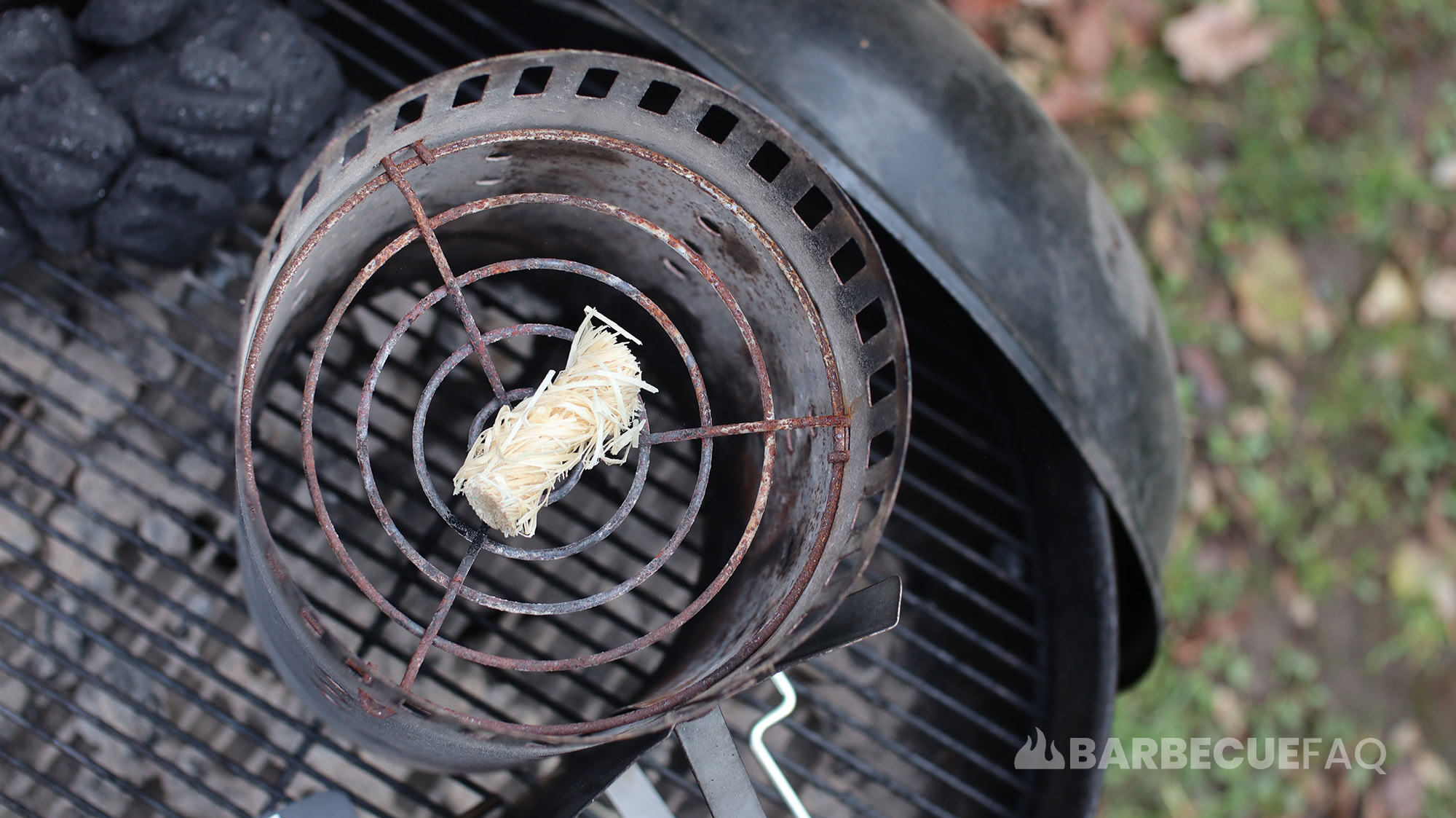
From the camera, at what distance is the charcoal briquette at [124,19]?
1.25m

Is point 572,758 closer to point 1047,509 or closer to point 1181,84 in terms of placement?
point 1047,509

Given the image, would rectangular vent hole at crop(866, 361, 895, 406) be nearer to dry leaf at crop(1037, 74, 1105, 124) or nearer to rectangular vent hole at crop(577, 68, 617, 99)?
rectangular vent hole at crop(577, 68, 617, 99)

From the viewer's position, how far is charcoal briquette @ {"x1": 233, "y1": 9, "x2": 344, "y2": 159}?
1281 millimetres

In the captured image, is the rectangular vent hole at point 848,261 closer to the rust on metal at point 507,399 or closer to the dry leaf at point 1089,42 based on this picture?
the rust on metal at point 507,399

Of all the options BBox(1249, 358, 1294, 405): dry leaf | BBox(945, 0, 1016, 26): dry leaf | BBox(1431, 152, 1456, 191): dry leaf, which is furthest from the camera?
BBox(1431, 152, 1456, 191): dry leaf

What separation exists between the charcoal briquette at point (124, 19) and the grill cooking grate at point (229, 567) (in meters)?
0.19

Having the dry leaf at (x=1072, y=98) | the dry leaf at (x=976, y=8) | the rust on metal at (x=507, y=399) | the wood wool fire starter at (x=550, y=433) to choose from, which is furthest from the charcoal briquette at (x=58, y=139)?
the dry leaf at (x=1072, y=98)

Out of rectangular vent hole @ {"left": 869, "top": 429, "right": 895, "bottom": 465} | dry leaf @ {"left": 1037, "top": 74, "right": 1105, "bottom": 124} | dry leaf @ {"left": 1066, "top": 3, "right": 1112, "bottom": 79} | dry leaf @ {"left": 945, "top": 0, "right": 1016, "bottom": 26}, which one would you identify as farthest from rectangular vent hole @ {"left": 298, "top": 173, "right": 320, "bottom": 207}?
dry leaf @ {"left": 1066, "top": 3, "right": 1112, "bottom": 79}

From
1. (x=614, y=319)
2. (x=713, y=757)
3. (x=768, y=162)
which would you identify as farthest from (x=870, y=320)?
(x=713, y=757)

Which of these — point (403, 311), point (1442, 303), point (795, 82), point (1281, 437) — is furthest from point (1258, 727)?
point (403, 311)

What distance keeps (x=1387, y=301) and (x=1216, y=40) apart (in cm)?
75

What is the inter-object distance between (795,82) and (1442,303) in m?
2.07

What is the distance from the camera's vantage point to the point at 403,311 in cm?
153

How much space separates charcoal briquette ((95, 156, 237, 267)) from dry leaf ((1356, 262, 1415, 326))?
2428 millimetres
